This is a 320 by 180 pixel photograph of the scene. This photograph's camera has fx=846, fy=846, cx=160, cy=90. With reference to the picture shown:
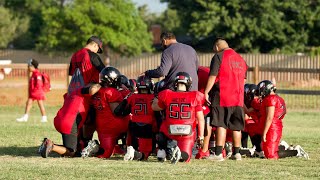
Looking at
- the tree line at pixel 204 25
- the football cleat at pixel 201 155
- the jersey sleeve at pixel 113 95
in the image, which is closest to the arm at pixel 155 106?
the jersey sleeve at pixel 113 95

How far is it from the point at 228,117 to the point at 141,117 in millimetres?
1385

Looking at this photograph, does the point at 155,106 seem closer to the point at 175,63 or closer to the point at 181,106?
the point at 181,106

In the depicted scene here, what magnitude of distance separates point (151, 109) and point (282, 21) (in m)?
45.6

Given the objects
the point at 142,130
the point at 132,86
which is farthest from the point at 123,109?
the point at 132,86

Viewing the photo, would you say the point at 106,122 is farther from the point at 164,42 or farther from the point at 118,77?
the point at 164,42

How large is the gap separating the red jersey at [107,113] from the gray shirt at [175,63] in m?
0.66

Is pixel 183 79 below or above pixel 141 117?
above

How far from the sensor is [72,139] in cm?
1349

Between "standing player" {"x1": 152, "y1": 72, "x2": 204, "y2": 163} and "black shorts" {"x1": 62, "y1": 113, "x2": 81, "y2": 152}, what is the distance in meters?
1.45

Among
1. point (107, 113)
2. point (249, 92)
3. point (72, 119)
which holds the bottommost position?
point (72, 119)

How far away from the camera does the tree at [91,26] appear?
6141 cm

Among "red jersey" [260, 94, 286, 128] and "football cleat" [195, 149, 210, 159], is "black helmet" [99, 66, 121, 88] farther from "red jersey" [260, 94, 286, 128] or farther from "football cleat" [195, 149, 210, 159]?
"red jersey" [260, 94, 286, 128]

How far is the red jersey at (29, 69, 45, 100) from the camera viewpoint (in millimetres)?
23094

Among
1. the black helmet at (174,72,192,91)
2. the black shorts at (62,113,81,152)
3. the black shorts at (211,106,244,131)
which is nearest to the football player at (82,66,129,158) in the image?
the black shorts at (62,113,81,152)
